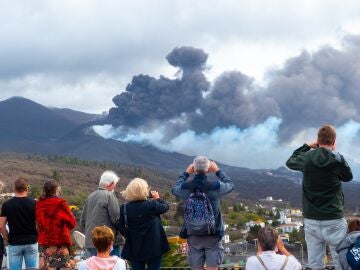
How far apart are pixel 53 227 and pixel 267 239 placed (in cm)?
325

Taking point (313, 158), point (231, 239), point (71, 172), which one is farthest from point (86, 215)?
point (71, 172)

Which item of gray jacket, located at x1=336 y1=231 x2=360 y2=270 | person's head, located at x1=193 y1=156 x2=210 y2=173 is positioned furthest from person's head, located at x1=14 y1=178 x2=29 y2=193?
gray jacket, located at x1=336 y1=231 x2=360 y2=270

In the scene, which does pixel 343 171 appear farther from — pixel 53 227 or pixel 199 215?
pixel 53 227

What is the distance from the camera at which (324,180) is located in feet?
19.8

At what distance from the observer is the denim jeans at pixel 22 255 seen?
736 cm

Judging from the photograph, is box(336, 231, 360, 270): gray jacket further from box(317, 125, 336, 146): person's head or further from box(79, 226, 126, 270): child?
box(79, 226, 126, 270): child

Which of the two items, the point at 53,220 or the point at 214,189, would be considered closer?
the point at 214,189

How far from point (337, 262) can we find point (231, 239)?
60068mm

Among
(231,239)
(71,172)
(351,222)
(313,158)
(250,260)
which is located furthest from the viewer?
(71,172)

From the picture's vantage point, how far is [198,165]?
6613mm

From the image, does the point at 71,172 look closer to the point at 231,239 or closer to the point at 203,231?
the point at 231,239

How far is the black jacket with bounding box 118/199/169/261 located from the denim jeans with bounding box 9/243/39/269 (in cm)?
137

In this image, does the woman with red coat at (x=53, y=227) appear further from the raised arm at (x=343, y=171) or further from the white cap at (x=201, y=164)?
the raised arm at (x=343, y=171)

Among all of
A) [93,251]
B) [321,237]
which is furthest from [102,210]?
[321,237]
